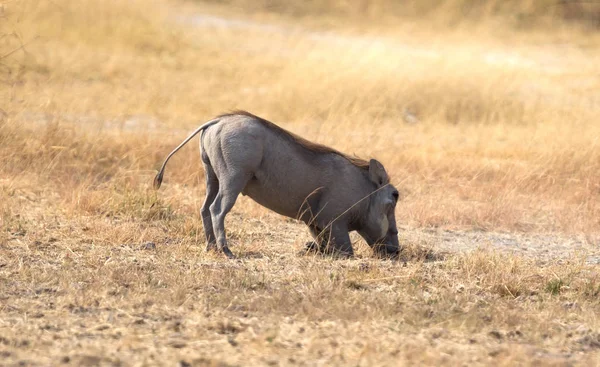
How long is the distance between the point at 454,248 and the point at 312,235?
3.77 ft

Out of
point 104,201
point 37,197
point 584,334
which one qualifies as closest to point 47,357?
point 584,334

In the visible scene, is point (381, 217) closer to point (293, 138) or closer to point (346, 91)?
point (293, 138)

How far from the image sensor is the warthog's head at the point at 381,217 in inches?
258

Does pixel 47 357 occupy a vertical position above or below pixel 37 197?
above

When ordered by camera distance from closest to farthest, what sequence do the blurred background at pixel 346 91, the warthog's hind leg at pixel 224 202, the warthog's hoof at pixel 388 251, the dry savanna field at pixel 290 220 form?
the dry savanna field at pixel 290 220, the warthog's hind leg at pixel 224 202, the warthog's hoof at pixel 388 251, the blurred background at pixel 346 91

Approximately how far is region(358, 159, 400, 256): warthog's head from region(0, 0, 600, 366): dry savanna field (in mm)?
164

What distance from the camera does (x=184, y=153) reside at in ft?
31.7

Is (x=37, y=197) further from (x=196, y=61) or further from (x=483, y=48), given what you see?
(x=483, y=48)

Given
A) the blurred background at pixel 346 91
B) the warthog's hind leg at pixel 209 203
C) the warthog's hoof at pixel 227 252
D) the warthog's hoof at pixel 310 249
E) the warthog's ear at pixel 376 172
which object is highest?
the warthog's ear at pixel 376 172

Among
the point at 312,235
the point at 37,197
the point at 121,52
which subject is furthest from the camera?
the point at 121,52

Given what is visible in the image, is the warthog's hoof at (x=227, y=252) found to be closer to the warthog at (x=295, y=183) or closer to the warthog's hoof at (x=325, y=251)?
the warthog at (x=295, y=183)

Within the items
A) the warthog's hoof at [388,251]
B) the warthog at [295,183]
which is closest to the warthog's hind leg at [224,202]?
the warthog at [295,183]

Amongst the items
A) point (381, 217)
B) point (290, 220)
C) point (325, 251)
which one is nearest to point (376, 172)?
point (381, 217)

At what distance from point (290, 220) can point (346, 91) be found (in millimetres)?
5469
